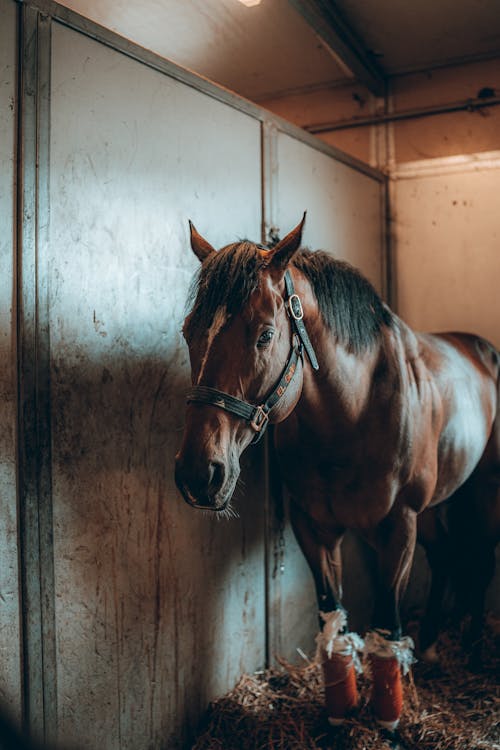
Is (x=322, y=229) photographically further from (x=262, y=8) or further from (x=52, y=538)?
(x=52, y=538)

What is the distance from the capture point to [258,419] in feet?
4.96

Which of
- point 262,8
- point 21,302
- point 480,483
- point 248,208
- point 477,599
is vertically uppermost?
Answer: point 262,8

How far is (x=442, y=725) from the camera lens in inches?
84.4

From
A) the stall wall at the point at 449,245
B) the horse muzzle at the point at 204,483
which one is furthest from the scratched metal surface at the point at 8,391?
the stall wall at the point at 449,245

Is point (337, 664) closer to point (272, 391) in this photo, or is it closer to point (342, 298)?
point (272, 391)

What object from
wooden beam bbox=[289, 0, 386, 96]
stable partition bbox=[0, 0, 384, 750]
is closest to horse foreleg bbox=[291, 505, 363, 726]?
stable partition bbox=[0, 0, 384, 750]

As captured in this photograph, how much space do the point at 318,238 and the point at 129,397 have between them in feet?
4.21

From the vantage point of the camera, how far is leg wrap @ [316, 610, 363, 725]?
2049 mm

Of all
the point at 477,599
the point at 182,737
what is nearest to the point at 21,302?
the point at 182,737

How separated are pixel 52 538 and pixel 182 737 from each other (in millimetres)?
910

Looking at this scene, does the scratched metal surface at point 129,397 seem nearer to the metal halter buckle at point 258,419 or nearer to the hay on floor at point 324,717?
the hay on floor at point 324,717

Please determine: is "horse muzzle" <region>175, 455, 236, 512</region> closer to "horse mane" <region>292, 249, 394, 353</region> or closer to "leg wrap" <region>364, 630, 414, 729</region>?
"horse mane" <region>292, 249, 394, 353</region>

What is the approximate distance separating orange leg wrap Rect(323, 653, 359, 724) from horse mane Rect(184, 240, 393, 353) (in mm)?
1041

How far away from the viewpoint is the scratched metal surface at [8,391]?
4.62ft
